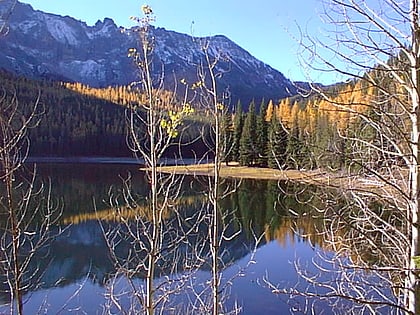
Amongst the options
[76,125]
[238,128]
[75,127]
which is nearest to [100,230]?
[238,128]

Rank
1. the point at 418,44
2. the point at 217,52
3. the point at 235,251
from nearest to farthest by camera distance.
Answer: the point at 418,44
the point at 217,52
the point at 235,251

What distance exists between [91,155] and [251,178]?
43.9 metres

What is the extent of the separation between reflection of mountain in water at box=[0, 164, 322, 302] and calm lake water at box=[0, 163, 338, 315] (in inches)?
1.2

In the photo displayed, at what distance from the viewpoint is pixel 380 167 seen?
3.54m

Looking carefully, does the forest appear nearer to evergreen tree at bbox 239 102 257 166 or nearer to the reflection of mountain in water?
evergreen tree at bbox 239 102 257 166

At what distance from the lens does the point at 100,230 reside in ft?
68.2

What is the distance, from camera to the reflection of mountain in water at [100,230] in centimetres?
1536

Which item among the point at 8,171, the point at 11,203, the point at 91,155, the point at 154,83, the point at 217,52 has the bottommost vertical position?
the point at 91,155

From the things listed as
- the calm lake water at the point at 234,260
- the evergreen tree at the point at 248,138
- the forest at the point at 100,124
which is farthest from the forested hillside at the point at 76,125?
the calm lake water at the point at 234,260

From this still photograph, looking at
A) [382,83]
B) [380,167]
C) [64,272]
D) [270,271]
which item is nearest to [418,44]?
[382,83]

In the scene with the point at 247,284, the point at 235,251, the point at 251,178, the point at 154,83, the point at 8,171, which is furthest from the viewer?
the point at 251,178

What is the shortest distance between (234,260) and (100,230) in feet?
22.3

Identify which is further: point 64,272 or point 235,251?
point 235,251

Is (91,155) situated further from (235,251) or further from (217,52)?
(217,52)
